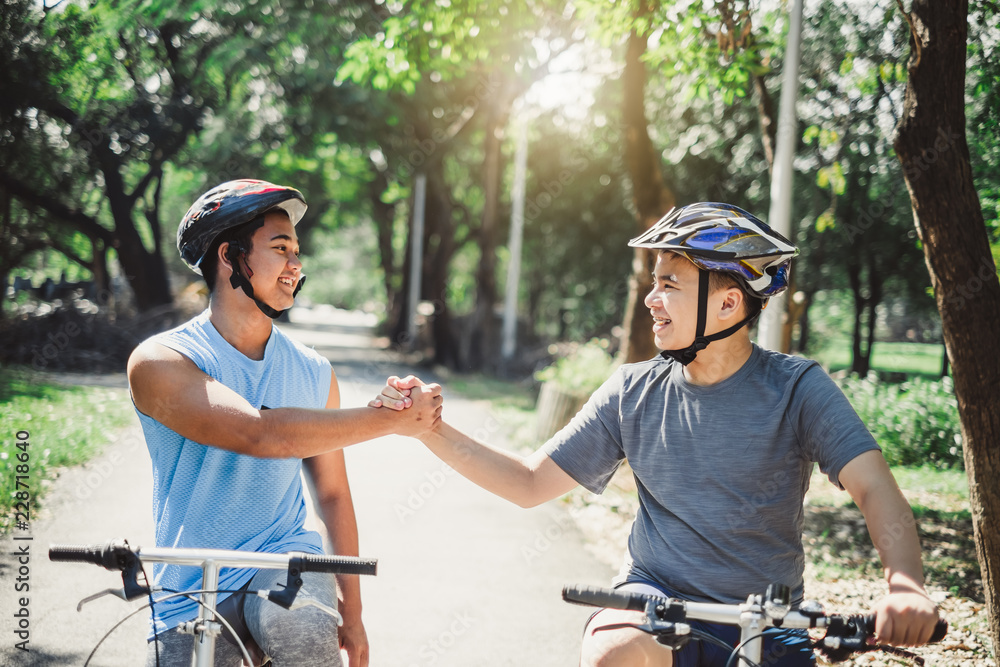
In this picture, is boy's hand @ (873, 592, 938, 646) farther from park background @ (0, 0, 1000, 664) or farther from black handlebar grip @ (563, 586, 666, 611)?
park background @ (0, 0, 1000, 664)

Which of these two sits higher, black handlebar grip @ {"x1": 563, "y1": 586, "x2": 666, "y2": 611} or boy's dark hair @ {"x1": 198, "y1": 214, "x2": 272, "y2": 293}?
boy's dark hair @ {"x1": 198, "y1": 214, "x2": 272, "y2": 293}

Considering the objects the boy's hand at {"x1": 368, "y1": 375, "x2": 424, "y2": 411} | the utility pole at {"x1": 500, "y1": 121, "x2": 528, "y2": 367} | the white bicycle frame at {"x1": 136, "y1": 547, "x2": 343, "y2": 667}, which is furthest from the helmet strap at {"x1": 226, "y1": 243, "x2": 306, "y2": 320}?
the utility pole at {"x1": 500, "y1": 121, "x2": 528, "y2": 367}

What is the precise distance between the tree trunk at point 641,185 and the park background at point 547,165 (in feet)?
0.11

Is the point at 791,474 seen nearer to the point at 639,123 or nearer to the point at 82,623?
the point at 82,623

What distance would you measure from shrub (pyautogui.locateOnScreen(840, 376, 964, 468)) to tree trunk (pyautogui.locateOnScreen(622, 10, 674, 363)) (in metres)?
3.89

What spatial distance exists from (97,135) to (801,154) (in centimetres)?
1522

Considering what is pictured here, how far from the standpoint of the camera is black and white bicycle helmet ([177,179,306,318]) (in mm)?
2461

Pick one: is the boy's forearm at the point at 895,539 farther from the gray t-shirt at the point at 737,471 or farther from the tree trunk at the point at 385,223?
the tree trunk at the point at 385,223

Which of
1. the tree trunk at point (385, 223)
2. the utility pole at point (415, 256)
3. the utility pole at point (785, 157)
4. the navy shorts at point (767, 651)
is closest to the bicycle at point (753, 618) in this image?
the navy shorts at point (767, 651)

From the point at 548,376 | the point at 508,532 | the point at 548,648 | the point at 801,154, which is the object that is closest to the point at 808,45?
the point at 801,154

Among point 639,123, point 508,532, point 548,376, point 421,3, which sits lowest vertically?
point 508,532

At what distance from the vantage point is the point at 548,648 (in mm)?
4504

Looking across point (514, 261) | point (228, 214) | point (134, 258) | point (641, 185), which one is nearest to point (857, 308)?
point (514, 261)

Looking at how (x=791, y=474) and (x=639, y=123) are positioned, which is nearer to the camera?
(x=791, y=474)
